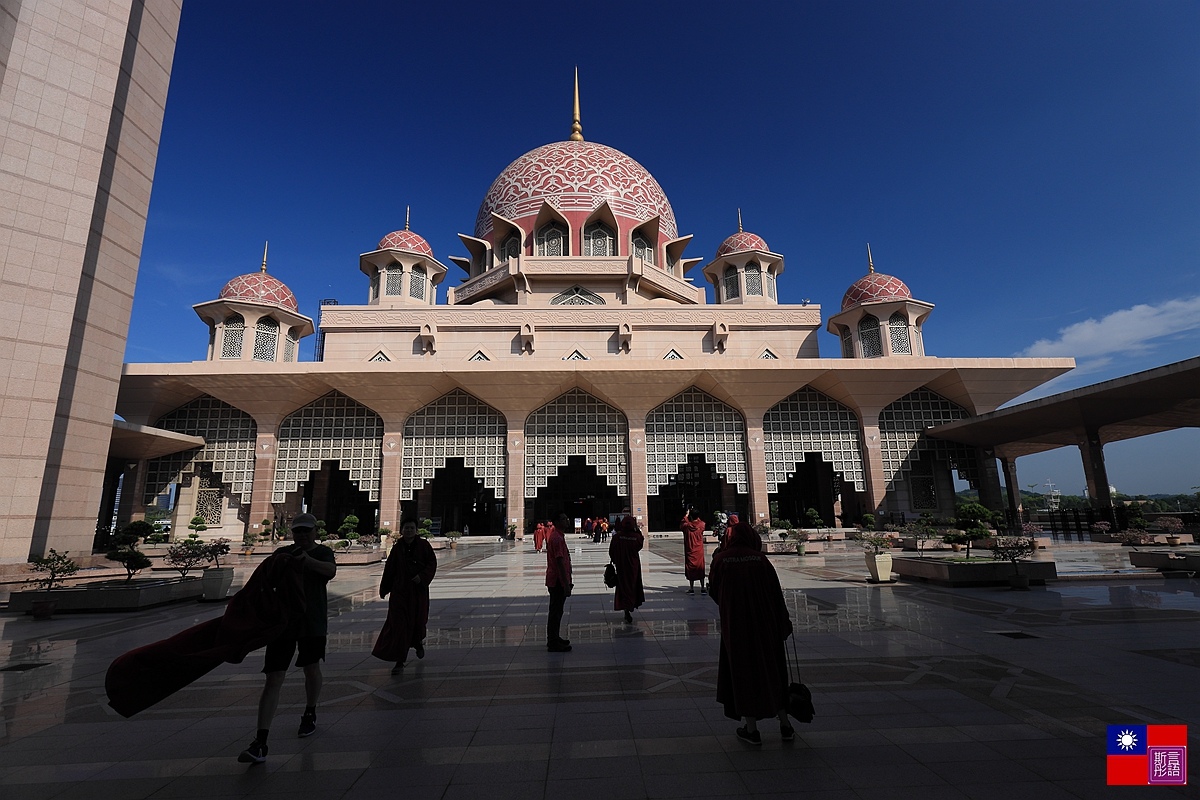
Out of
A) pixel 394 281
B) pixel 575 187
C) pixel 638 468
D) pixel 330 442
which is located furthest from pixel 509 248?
pixel 638 468

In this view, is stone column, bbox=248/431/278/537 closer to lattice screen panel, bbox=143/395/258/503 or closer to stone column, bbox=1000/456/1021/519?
lattice screen panel, bbox=143/395/258/503

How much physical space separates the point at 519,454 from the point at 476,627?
61.0ft

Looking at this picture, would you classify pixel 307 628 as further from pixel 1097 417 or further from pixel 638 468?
pixel 1097 417

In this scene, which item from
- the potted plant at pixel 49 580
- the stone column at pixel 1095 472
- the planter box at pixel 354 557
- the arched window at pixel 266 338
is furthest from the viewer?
the arched window at pixel 266 338

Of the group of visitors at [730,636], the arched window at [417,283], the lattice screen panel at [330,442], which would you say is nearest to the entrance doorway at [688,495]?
the lattice screen panel at [330,442]

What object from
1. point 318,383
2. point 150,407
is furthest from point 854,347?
point 150,407

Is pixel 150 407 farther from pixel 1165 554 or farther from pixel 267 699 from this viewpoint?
pixel 1165 554

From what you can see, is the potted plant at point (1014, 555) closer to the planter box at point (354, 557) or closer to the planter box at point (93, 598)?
the planter box at point (93, 598)

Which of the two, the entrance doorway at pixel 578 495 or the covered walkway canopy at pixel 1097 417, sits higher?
the covered walkway canopy at pixel 1097 417

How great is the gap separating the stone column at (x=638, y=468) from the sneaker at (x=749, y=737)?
21.1 m

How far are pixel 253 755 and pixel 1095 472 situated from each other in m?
27.2

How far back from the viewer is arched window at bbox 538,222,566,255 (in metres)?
33.3

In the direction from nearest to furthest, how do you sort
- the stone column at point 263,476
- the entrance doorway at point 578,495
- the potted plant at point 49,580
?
the potted plant at point 49,580, the stone column at point 263,476, the entrance doorway at point 578,495

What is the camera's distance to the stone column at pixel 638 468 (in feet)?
81.5
